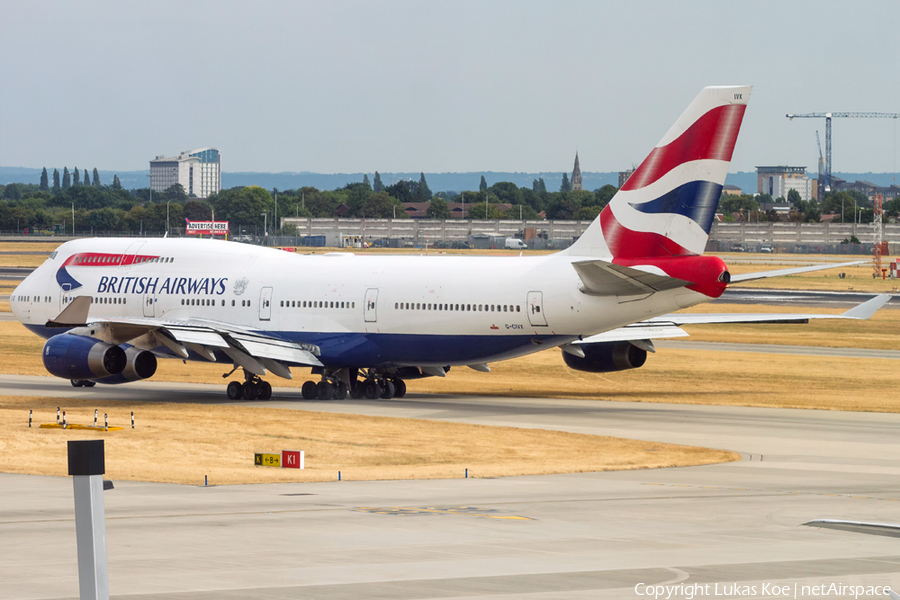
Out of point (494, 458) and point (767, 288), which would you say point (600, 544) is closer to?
point (494, 458)

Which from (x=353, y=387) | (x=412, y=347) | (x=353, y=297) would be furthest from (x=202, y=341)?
(x=412, y=347)

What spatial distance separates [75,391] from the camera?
44.4m

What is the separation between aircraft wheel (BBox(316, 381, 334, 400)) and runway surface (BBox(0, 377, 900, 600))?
46.3ft

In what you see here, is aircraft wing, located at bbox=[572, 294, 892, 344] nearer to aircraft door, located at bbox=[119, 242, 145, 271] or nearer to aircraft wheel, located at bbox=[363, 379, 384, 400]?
aircraft wheel, located at bbox=[363, 379, 384, 400]

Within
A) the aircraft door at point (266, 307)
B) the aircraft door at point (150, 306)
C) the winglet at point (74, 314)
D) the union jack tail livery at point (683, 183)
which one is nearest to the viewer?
the union jack tail livery at point (683, 183)

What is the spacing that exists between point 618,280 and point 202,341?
44.2ft

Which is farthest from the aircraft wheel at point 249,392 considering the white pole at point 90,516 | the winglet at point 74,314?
the white pole at point 90,516

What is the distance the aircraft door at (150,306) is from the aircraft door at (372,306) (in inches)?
342

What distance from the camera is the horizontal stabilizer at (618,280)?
36.5 m

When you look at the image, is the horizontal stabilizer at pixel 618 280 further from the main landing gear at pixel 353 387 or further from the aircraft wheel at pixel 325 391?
the aircraft wheel at pixel 325 391

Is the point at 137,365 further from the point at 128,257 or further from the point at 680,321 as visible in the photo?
the point at 680,321

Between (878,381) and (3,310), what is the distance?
180ft

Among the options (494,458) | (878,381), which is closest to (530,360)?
(878,381)

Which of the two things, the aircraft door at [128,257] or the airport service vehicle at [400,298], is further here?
the aircraft door at [128,257]
